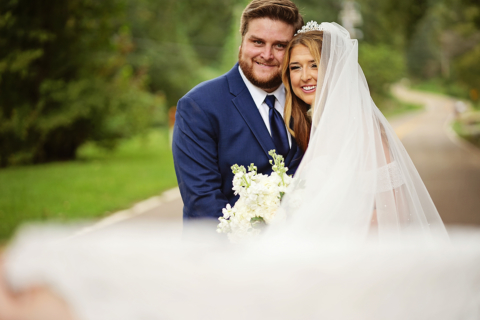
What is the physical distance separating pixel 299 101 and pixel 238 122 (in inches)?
17.3

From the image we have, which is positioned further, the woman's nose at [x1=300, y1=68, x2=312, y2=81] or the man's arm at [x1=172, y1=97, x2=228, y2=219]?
the woman's nose at [x1=300, y1=68, x2=312, y2=81]

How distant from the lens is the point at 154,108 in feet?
57.0

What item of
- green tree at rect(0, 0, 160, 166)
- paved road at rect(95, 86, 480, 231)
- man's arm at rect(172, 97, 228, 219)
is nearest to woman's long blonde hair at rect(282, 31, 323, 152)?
man's arm at rect(172, 97, 228, 219)

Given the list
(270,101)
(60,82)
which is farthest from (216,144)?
(60,82)

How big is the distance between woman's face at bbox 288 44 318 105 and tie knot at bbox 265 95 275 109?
0.18 metres

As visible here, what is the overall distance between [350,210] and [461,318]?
1.12 metres

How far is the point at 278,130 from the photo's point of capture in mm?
3008

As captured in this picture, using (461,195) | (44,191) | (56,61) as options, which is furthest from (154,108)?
(461,195)

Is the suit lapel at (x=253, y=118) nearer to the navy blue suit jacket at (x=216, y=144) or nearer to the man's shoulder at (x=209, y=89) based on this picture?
the navy blue suit jacket at (x=216, y=144)

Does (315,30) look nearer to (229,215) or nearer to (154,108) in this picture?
(229,215)

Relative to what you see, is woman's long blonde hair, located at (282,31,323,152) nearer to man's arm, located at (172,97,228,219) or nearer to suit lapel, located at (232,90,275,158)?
suit lapel, located at (232,90,275,158)

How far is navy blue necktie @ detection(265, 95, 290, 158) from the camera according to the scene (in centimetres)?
297

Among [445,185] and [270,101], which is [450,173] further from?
[270,101]

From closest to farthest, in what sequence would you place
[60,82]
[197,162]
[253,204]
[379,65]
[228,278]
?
1. [228,278]
2. [253,204]
3. [197,162]
4. [60,82]
5. [379,65]
